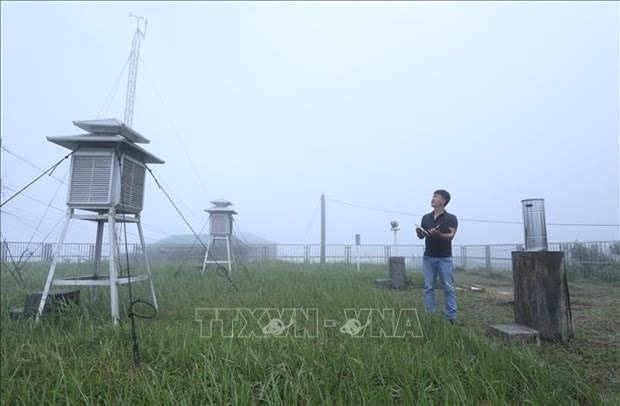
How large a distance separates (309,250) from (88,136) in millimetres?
20708

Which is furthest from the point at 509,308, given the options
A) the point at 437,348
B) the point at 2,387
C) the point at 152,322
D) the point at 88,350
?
the point at 2,387

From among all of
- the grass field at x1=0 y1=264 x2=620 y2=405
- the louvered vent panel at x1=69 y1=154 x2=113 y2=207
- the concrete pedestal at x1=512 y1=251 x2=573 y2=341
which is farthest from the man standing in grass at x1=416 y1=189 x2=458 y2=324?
the louvered vent panel at x1=69 y1=154 x2=113 y2=207

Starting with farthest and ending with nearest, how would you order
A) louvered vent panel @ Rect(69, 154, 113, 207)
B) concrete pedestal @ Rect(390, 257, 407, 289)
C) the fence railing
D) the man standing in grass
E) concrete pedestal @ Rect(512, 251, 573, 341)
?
1. the fence railing
2. concrete pedestal @ Rect(390, 257, 407, 289)
3. the man standing in grass
4. louvered vent panel @ Rect(69, 154, 113, 207)
5. concrete pedestal @ Rect(512, 251, 573, 341)

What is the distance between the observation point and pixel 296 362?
3.26 metres

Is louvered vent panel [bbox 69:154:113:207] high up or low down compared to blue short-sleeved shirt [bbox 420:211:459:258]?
up

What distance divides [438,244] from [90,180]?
4.88 meters

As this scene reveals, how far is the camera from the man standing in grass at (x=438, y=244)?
548 centimetres

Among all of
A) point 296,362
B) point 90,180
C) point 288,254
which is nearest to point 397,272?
point 296,362

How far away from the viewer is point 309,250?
83.4 feet

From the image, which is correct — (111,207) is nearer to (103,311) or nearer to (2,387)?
(103,311)

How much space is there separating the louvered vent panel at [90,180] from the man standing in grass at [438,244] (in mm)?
4395

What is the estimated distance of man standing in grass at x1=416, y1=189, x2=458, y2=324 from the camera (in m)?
5.48

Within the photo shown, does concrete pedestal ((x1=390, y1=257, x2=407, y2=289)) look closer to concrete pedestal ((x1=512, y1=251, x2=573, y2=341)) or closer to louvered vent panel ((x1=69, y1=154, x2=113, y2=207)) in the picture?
concrete pedestal ((x1=512, y1=251, x2=573, y2=341))

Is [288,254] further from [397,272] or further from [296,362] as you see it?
[296,362]
